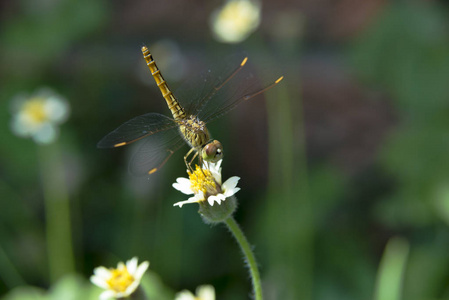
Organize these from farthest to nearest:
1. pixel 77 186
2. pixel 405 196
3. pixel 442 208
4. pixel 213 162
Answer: pixel 77 186, pixel 405 196, pixel 442 208, pixel 213 162

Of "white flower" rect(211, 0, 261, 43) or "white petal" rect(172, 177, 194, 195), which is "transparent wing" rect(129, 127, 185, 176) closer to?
"white petal" rect(172, 177, 194, 195)

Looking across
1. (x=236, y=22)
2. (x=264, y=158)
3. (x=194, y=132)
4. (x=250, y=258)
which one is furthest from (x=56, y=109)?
(x=250, y=258)

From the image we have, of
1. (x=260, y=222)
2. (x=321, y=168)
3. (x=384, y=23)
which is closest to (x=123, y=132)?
(x=260, y=222)

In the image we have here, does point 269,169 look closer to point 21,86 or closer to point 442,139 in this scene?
point 442,139

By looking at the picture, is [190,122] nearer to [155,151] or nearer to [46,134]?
[155,151]

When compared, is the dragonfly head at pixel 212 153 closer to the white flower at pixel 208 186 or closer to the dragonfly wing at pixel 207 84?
the white flower at pixel 208 186

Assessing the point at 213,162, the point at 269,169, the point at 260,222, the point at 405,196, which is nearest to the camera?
the point at 213,162
